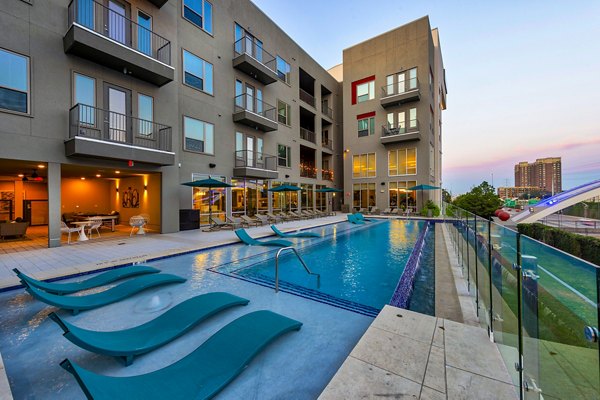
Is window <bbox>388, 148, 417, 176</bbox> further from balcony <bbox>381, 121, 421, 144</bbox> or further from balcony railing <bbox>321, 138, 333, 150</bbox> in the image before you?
balcony railing <bbox>321, 138, 333, 150</bbox>

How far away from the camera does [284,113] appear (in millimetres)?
20281

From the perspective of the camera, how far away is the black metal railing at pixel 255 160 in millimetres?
15509

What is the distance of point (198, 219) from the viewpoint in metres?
12.8

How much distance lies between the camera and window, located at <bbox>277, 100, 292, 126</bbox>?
64.7ft

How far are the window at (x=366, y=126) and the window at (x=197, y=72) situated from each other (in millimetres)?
15305

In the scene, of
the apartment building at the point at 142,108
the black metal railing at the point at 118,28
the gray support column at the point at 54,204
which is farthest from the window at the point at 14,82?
the black metal railing at the point at 118,28

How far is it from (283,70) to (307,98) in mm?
3975

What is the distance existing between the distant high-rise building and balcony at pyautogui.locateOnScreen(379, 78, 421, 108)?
283 ft

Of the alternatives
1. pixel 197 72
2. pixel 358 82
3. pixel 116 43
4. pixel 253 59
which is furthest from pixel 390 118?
pixel 116 43

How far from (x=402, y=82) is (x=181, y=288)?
23795mm

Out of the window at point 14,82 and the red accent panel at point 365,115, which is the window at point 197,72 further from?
the red accent panel at point 365,115

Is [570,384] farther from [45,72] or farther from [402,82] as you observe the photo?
[402,82]

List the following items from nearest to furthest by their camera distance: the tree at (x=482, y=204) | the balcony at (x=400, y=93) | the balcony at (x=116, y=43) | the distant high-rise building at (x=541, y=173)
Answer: the balcony at (x=116, y=43), the balcony at (x=400, y=93), the tree at (x=482, y=204), the distant high-rise building at (x=541, y=173)

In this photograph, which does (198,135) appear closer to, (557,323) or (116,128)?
(116,128)
